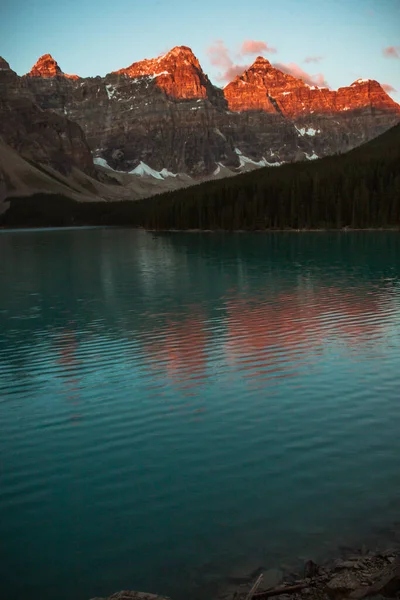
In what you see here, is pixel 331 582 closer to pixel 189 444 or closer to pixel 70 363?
pixel 189 444

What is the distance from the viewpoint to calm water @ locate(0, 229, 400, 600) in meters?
13.0

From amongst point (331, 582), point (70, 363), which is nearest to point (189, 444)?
point (331, 582)

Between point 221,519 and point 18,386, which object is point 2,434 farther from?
point 221,519

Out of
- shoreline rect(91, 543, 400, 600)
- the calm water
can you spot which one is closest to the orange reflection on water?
the calm water

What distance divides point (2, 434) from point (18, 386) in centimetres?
612

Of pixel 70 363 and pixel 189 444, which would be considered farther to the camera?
pixel 70 363

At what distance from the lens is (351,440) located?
18.8 metres

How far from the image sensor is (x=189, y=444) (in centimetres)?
1905

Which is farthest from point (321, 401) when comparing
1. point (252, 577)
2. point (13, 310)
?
point (13, 310)

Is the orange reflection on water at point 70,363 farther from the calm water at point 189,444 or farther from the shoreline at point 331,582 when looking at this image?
the shoreline at point 331,582

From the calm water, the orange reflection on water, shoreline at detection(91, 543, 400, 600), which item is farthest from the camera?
the orange reflection on water

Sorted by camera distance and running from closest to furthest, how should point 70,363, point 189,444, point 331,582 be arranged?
point 331,582 → point 189,444 → point 70,363

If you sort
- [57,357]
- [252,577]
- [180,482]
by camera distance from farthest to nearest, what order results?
[57,357] < [180,482] < [252,577]

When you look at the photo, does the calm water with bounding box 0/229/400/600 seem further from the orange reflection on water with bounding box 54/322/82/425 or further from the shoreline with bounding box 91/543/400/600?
the shoreline with bounding box 91/543/400/600
